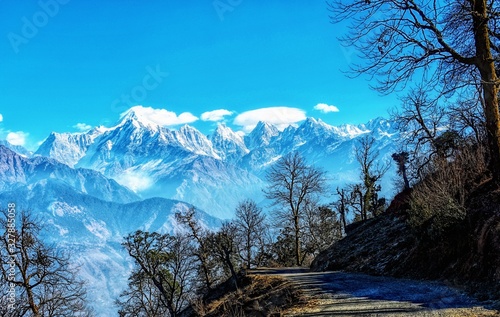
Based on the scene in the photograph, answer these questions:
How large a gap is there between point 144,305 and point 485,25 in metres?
41.5

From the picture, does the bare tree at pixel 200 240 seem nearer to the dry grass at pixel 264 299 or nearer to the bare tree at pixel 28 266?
the bare tree at pixel 28 266

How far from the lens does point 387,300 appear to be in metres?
9.74

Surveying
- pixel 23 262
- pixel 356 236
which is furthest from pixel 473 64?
pixel 23 262

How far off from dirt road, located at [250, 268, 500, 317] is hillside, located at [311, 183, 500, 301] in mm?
554

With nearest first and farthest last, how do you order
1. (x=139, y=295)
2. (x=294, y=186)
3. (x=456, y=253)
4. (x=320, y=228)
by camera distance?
(x=456, y=253), (x=294, y=186), (x=139, y=295), (x=320, y=228)

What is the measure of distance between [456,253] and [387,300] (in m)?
2.87

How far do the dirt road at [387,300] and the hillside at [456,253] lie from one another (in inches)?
21.8

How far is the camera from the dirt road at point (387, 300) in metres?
8.12

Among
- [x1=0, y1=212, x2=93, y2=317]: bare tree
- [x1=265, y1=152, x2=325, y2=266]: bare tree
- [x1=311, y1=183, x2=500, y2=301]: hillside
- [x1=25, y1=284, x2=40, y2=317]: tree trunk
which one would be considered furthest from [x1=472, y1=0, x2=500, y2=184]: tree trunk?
[x1=265, y1=152, x2=325, y2=266]: bare tree

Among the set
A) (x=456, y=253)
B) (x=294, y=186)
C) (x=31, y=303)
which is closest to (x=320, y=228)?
(x=294, y=186)

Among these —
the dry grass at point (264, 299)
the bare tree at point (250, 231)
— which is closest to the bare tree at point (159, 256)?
the bare tree at point (250, 231)

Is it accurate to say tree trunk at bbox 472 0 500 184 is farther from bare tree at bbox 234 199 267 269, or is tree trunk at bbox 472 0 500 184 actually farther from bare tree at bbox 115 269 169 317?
bare tree at bbox 115 269 169 317

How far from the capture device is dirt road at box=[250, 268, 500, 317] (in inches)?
320

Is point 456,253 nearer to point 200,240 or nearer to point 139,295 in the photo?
point 200,240
